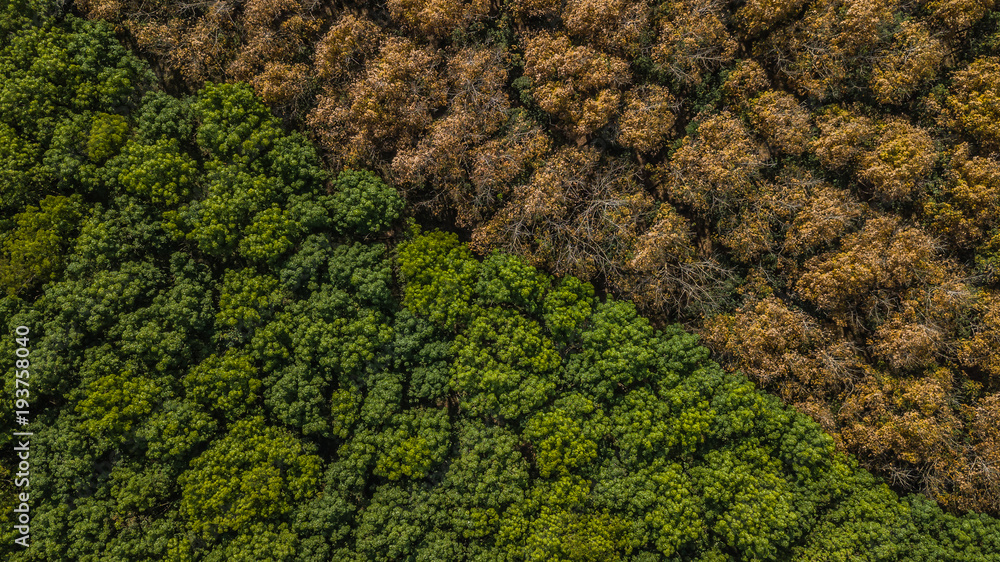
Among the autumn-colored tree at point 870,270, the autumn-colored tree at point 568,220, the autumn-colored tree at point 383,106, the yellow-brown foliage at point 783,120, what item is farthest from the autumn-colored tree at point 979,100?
the autumn-colored tree at point 383,106

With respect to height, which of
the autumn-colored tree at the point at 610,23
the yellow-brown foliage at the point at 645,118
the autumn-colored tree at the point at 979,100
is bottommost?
the yellow-brown foliage at the point at 645,118

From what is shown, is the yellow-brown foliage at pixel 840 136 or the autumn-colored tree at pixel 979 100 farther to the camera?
the yellow-brown foliage at pixel 840 136

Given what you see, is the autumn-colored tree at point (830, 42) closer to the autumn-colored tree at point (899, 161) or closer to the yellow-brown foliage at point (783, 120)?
the yellow-brown foliage at point (783, 120)

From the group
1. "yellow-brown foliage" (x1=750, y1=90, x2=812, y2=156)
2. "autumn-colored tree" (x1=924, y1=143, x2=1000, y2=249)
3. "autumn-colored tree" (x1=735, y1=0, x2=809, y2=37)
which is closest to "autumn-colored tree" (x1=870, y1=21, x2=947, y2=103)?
"yellow-brown foliage" (x1=750, y1=90, x2=812, y2=156)

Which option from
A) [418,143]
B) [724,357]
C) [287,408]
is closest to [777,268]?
[724,357]

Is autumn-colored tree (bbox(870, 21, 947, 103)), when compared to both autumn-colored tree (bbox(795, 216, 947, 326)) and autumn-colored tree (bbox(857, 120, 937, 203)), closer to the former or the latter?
autumn-colored tree (bbox(857, 120, 937, 203))

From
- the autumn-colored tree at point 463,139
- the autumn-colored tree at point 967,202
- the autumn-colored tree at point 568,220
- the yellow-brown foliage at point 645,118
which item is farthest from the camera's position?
the yellow-brown foliage at point 645,118

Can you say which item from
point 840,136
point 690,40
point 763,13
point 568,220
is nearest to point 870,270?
point 840,136

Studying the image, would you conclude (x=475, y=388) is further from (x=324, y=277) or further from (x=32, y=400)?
(x=32, y=400)
